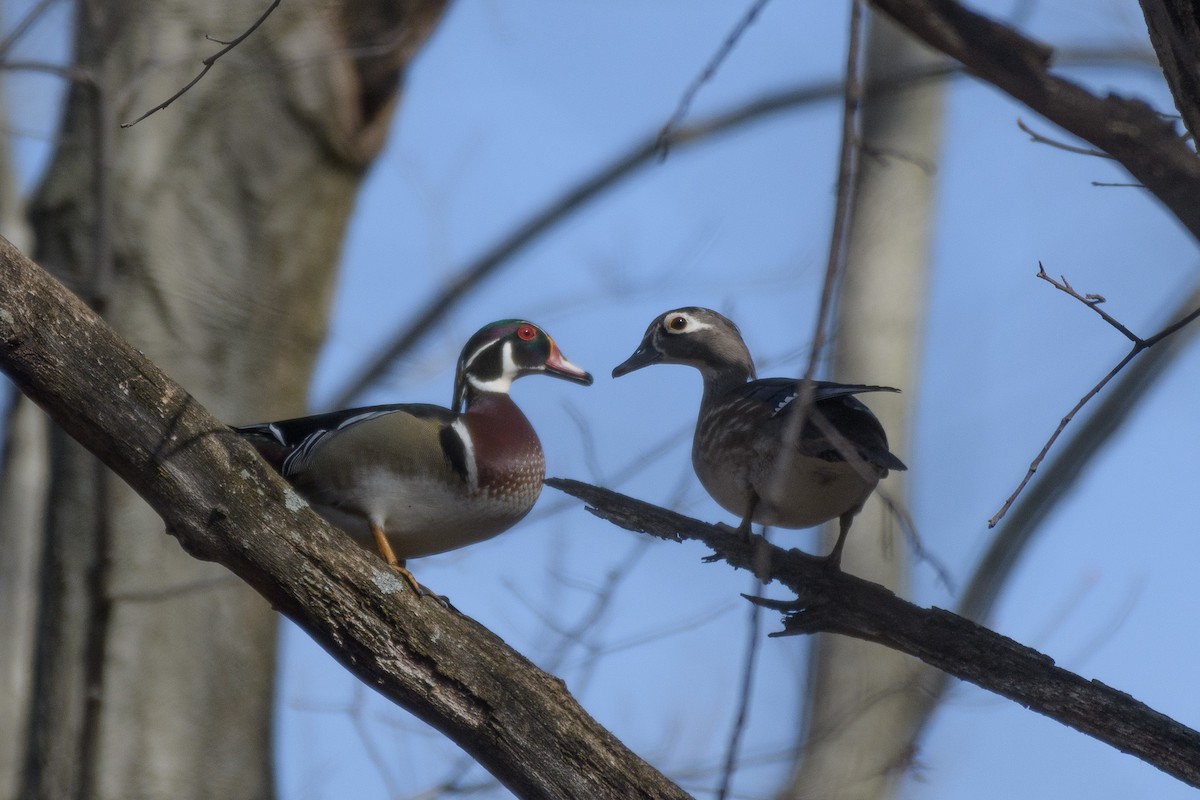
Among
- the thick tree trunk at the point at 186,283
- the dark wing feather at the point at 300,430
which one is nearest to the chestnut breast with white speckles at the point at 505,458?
the dark wing feather at the point at 300,430

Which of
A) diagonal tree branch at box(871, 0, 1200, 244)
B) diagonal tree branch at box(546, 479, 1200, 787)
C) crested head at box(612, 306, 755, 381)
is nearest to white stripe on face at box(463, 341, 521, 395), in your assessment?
diagonal tree branch at box(546, 479, 1200, 787)

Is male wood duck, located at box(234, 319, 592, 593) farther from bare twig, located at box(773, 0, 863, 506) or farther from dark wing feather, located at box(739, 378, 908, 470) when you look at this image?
bare twig, located at box(773, 0, 863, 506)

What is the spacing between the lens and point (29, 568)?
27.7 feet

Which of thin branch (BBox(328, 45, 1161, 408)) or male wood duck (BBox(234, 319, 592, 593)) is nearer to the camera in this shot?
male wood duck (BBox(234, 319, 592, 593))

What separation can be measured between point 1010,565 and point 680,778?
1873 mm

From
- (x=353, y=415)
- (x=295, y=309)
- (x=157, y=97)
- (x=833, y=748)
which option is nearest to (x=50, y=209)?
(x=157, y=97)

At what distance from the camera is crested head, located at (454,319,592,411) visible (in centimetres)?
377

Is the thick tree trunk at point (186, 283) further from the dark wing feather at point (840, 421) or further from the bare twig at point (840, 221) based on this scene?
the bare twig at point (840, 221)

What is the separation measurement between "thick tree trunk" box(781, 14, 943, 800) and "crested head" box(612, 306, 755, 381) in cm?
125

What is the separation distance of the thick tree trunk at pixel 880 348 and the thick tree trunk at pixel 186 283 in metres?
2.48

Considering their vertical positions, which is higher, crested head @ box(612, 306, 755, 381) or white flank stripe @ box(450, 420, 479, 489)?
crested head @ box(612, 306, 755, 381)

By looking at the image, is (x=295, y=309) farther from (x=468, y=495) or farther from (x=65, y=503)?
(x=468, y=495)

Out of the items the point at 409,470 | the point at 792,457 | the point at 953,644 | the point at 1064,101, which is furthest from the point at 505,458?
the point at 1064,101

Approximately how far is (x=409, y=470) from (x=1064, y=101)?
173cm
